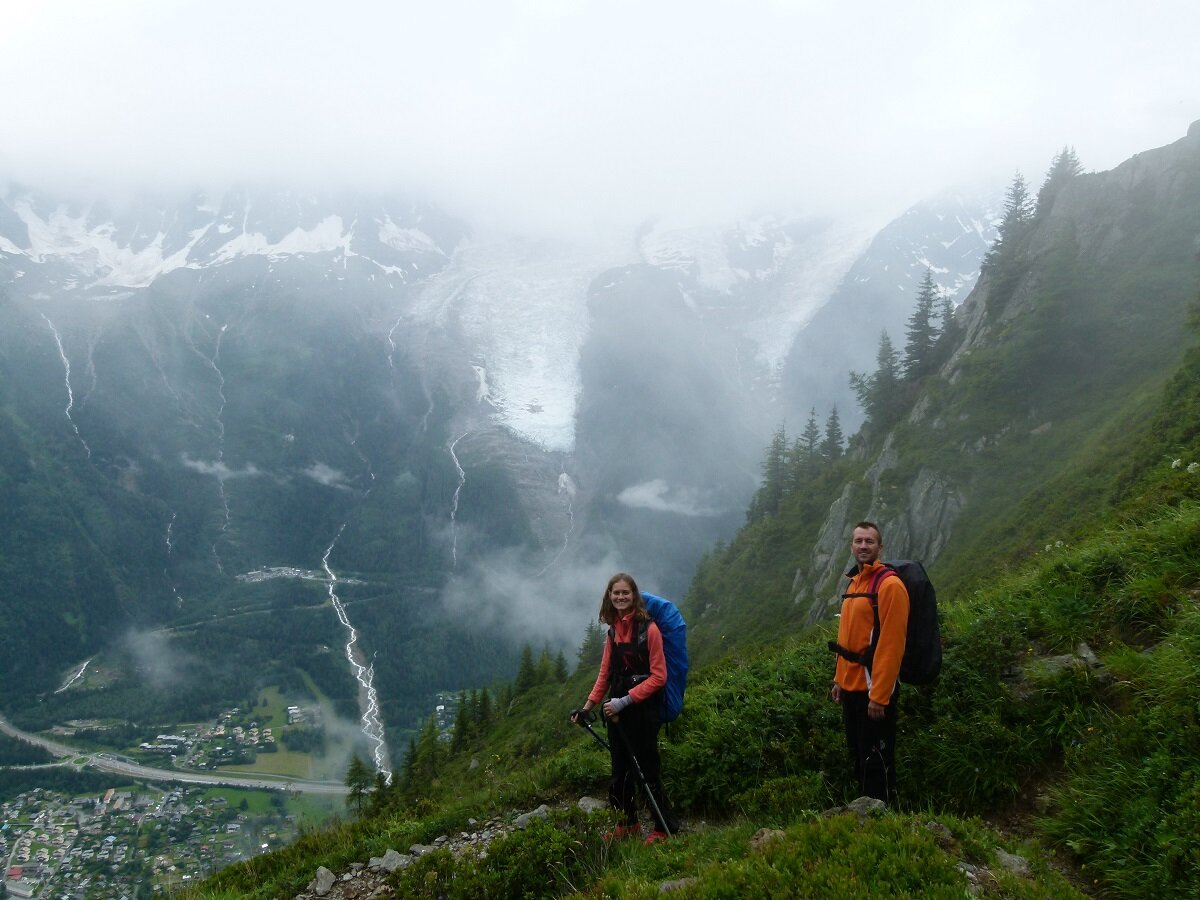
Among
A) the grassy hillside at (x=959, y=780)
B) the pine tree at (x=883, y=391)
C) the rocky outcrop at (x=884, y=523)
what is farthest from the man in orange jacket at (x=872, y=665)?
the pine tree at (x=883, y=391)

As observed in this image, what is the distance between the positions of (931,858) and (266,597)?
202176 mm

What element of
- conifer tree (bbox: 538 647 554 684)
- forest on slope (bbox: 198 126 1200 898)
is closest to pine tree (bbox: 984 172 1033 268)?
forest on slope (bbox: 198 126 1200 898)

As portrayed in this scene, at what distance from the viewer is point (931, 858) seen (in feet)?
13.8

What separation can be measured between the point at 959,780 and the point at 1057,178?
64519 mm

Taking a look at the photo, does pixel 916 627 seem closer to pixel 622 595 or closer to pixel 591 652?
pixel 622 595

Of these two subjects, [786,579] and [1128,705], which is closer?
[1128,705]

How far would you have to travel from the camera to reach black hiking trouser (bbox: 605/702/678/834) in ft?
21.3

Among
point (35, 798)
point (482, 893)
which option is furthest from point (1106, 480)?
point (35, 798)

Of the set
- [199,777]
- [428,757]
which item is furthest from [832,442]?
[199,777]

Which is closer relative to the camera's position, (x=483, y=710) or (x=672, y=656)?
(x=672, y=656)

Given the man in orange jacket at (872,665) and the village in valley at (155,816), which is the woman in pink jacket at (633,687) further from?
the village in valley at (155,816)

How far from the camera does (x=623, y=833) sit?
648 cm

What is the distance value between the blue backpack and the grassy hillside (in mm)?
1123

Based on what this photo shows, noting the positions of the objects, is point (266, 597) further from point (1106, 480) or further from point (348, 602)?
point (1106, 480)
